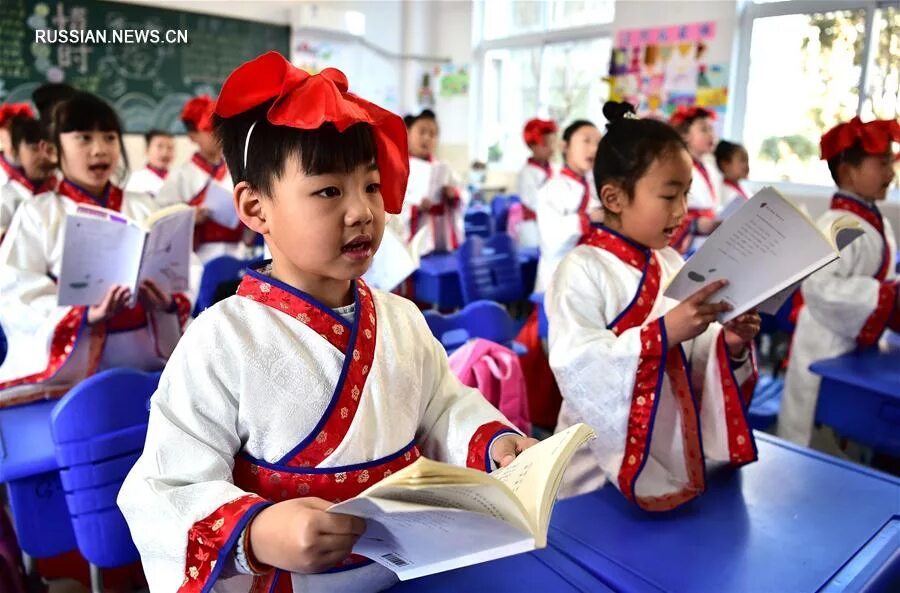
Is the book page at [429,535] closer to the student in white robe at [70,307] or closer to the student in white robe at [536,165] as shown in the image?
the student in white robe at [70,307]

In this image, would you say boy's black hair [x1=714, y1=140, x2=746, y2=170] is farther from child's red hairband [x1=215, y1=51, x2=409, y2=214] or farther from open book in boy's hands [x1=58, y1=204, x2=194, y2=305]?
child's red hairband [x1=215, y1=51, x2=409, y2=214]

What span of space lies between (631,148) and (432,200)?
3106 millimetres

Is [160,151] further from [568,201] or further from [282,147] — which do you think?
[282,147]

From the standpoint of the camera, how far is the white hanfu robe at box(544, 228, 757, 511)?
1.26 m

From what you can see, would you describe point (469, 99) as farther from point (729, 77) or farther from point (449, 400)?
point (449, 400)

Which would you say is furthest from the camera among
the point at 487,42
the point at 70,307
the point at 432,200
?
the point at 487,42

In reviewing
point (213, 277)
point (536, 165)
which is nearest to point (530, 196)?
point (536, 165)

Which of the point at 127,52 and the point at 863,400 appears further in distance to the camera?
the point at 127,52

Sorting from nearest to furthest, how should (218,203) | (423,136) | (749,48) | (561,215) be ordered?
(218,203), (561,215), (423,136), (749,48)

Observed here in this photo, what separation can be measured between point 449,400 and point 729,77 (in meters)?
5.41

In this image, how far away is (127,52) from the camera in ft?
18.8

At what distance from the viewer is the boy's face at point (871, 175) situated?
2.26 meters

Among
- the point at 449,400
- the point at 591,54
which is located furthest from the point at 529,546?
the point at 591,54

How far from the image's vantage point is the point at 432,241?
4.32m
